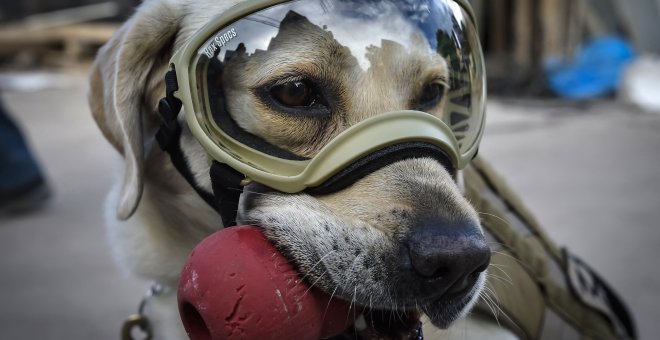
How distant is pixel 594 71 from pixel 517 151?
2977 millimetres

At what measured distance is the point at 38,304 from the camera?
3.25 metres

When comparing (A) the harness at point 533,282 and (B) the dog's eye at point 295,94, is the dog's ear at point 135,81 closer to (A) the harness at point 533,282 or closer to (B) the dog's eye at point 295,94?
(B) the dog's eye at point 295,94

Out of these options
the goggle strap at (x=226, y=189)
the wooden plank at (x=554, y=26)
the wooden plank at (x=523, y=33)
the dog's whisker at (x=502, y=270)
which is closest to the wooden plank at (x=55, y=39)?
the wooden plank at (x=523, y=33)

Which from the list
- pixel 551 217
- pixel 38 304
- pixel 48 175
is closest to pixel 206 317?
pixel 38 304

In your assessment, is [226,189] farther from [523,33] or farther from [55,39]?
[55,39]

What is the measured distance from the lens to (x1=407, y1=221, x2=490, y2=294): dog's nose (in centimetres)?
138

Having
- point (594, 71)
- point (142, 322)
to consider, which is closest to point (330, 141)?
point (142, 322)

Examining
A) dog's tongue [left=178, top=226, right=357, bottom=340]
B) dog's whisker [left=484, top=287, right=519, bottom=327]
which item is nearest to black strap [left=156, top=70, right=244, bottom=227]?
dog's tongue [left=178, top=226, right=357, bottom=340]

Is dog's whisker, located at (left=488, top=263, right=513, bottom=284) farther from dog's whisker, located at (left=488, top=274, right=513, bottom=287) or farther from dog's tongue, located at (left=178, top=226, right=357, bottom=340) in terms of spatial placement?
dog's tongue, located at (left=178, top=226, right=357, bottom=340)

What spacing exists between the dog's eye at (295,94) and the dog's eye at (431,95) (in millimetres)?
271

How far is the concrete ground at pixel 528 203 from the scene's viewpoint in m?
3.22

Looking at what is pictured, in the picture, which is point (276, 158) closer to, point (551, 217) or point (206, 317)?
point (206, 317)

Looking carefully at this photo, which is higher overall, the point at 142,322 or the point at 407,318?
the point at 407,318

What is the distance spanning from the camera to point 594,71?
823cm
